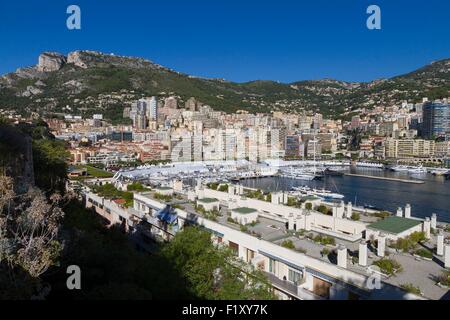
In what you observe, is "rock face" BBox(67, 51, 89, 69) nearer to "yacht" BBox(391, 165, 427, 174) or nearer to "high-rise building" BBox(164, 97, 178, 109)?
"high-rise building" BBox(164, 97, 178, 109)

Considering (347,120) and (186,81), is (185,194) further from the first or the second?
(186,81)

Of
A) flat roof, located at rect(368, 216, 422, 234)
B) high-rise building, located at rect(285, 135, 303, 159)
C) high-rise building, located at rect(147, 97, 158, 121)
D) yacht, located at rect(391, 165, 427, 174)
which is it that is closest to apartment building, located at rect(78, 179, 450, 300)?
flat roof, located at rect(368, 216, 422, 234)

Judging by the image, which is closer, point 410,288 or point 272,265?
point 410,288

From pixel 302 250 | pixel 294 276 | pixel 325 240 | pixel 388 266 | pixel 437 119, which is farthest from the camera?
pixel 437 119

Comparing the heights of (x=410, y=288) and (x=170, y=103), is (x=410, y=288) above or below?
below

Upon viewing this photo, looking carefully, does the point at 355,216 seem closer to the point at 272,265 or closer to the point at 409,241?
the point at 409,241

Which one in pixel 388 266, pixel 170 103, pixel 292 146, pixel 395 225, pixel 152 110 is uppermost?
pixel 170 103

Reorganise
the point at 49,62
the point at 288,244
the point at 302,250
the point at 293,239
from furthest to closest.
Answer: the point at 49,62 → the point at 293,239 → the point at 288,244 → the point at 302,250

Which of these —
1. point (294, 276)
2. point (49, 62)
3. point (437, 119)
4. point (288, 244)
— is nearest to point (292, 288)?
point (294, 276)

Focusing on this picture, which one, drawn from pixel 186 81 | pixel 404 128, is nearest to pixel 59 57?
pixel 186 81
